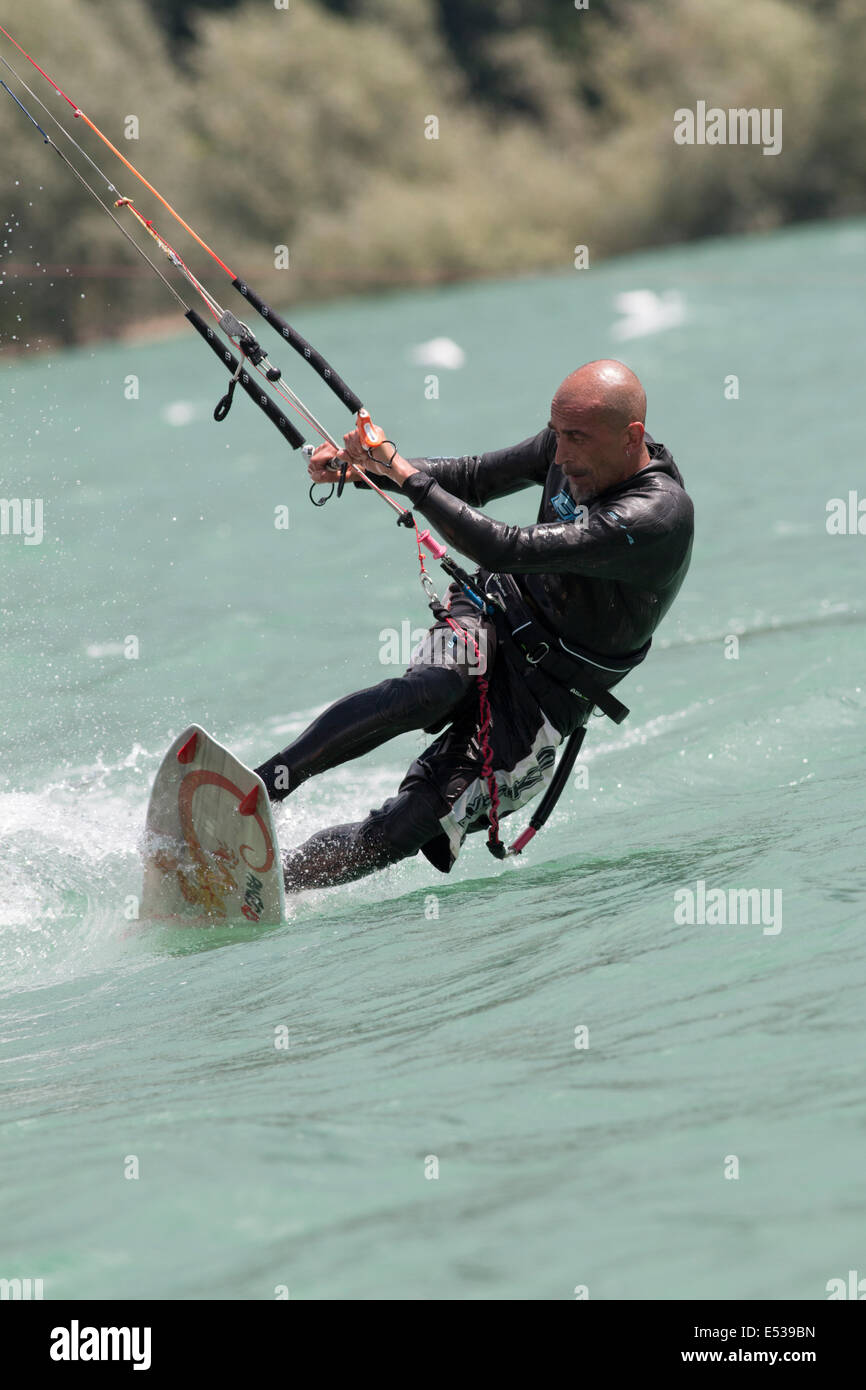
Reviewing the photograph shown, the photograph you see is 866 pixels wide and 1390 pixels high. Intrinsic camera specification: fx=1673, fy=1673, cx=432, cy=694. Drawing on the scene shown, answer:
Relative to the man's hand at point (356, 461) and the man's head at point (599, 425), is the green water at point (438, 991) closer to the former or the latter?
the man's head at point (599, 425)

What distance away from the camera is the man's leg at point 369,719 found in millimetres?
4965

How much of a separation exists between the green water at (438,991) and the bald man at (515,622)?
29 cm

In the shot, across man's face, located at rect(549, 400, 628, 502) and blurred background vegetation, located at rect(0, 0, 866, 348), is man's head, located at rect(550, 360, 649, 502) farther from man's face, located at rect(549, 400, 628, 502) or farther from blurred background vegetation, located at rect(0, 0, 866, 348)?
blurred background vegetation, located at rect(0, 0, 866, 348)

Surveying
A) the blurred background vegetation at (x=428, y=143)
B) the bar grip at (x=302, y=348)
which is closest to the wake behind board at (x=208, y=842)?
the bar grip at (x=302, y=348)

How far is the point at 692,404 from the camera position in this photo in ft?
60.6

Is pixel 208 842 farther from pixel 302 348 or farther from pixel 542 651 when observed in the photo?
pixel 302 348

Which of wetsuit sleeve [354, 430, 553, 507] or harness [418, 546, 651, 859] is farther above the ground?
wetsuit sleeve [354, 430, 553, 507]

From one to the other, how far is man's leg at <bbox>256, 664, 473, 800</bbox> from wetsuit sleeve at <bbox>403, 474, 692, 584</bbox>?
1.45 feet

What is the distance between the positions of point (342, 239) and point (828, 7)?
12.8 m

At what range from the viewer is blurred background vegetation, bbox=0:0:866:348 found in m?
32.2

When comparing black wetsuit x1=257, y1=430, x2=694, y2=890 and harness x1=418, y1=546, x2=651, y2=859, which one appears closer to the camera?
black wetsuit x1=257, y1=430, x2=694, y2=890

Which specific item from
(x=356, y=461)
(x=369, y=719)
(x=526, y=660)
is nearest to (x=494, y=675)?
(x=526, y=660)

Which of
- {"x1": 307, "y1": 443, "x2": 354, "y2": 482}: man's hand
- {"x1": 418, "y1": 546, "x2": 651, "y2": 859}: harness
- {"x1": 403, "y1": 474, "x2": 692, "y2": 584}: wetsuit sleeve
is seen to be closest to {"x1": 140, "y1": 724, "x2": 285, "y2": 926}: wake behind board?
{"x1": 418, "y1": 546, "x2": 651, "y2": 859}: harness
